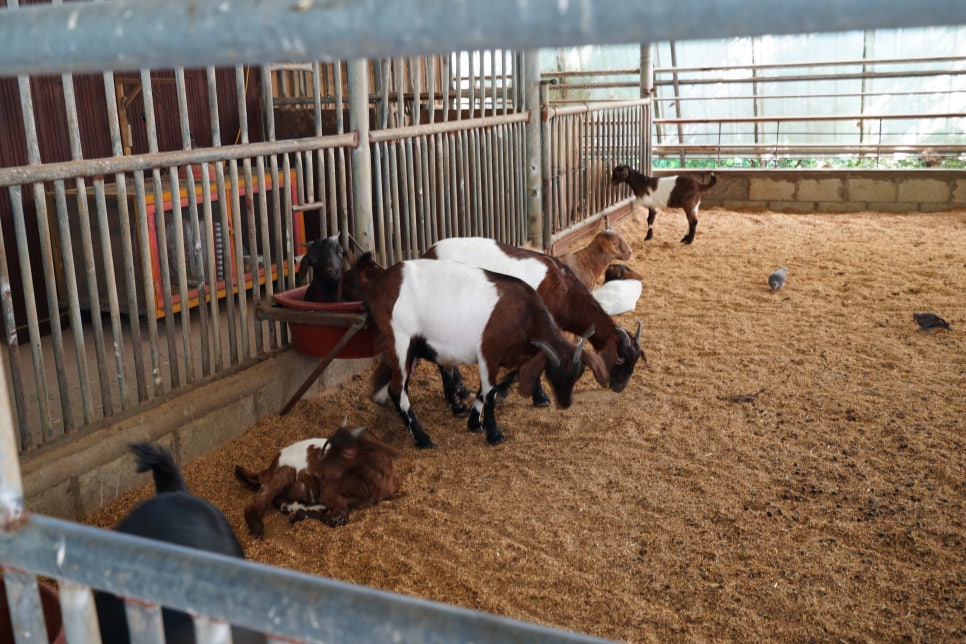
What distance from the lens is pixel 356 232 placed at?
6.15 metres

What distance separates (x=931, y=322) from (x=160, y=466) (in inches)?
235

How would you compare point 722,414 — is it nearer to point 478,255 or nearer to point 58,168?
point 478,255

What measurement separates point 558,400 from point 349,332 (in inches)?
47.2

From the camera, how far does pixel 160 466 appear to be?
2604 millimetres

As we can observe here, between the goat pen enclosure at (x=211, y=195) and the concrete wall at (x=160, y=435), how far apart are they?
0.10 metres

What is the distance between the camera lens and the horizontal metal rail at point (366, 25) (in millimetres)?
650

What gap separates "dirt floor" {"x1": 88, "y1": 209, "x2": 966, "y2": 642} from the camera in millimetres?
3328

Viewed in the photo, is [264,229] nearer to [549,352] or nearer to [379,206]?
[379,206]

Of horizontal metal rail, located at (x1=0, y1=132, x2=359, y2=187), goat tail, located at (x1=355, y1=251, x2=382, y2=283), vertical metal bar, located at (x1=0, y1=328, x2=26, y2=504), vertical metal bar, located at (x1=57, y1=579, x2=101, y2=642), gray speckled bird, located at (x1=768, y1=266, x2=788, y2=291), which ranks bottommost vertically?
gray speckled bird, located at (x1=768, y1=266, x2=788, y2=291)

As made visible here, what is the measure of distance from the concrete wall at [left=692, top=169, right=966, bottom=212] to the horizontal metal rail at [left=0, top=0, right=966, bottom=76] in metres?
12.8

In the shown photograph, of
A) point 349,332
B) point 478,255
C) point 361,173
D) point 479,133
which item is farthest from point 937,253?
point 349,332

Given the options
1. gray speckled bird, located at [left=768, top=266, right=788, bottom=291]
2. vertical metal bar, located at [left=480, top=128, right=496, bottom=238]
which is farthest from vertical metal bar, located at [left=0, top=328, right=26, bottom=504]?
gray speckled bird, located at [left=768, top=266, right=788, bottom=291]

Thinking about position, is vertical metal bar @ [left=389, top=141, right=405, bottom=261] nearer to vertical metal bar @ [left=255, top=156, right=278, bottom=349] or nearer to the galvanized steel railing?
vertical metal bar @ [left=255, top=156, right=278, bottom=349]

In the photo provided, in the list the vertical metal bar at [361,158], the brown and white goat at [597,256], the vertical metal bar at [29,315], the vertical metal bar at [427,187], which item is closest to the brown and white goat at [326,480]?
the vertical metal bar at [29,315]
